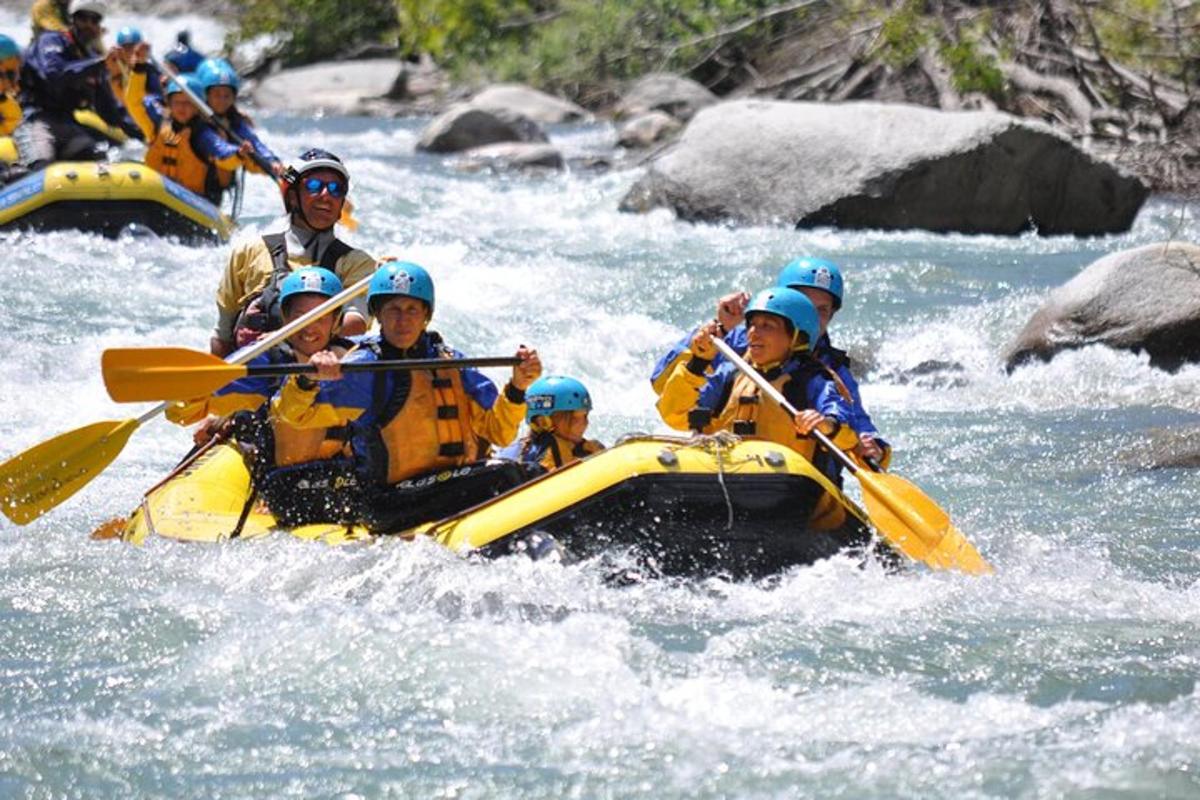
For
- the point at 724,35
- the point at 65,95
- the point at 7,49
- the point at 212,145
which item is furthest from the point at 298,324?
the point at 724,35

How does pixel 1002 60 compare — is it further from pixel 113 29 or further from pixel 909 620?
pixel 113 29

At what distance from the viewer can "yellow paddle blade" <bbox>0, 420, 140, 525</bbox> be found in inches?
267

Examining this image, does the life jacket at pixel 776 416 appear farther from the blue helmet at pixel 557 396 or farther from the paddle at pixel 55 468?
the paddle at pixel 55 468

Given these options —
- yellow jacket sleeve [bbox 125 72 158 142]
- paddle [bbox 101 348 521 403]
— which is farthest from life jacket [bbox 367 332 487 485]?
yellow jacket sleeve [bbox 125 72 158 142]

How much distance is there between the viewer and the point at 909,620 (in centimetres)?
602

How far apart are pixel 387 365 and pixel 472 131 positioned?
1251 centimetres

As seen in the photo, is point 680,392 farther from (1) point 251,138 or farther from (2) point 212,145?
(2) point 212,145

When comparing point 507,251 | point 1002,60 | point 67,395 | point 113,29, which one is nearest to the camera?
point 67,395

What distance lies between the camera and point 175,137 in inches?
495

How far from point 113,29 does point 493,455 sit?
23997 millimetres

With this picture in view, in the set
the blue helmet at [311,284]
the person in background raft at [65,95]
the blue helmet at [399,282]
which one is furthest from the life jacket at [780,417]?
the person in background raft at [65,95]

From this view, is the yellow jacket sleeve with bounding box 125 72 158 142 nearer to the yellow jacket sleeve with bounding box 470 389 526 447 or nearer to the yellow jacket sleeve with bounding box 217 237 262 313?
the yellow jacket sleeve with bounding box 217 237 262 313

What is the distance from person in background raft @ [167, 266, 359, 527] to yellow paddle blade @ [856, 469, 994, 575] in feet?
5.47

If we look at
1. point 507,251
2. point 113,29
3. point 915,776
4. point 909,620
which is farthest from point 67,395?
point 113,29
